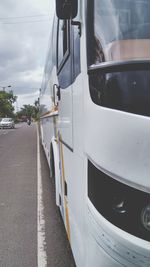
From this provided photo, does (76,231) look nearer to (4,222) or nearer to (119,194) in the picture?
(119,194)

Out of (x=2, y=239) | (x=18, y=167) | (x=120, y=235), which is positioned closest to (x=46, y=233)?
(x=2, y=239)

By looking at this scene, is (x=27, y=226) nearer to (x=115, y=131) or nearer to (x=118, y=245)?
(x=118, y=245)

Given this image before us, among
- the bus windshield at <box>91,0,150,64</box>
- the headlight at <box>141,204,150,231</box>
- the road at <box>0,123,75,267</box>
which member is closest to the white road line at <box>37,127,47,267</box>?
the road at <box>0,123,75,267</box>

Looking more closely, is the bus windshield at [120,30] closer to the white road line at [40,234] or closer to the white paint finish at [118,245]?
the white paint finish at [118,245]

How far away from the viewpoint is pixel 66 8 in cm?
216

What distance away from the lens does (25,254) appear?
11.9ft

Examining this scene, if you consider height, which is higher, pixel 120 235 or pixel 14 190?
pixel 120 235

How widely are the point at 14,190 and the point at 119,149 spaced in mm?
5143

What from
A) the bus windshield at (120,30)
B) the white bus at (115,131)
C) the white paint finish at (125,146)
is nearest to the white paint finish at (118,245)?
the white bus at (115,131)

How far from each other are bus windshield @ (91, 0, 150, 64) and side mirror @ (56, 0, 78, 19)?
269 mm

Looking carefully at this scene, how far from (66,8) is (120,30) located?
567 millimetres

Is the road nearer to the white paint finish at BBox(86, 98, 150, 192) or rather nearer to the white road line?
the white road line

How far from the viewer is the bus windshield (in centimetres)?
173

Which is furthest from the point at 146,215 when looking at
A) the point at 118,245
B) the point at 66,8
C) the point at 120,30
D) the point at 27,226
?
the point at 27,226
